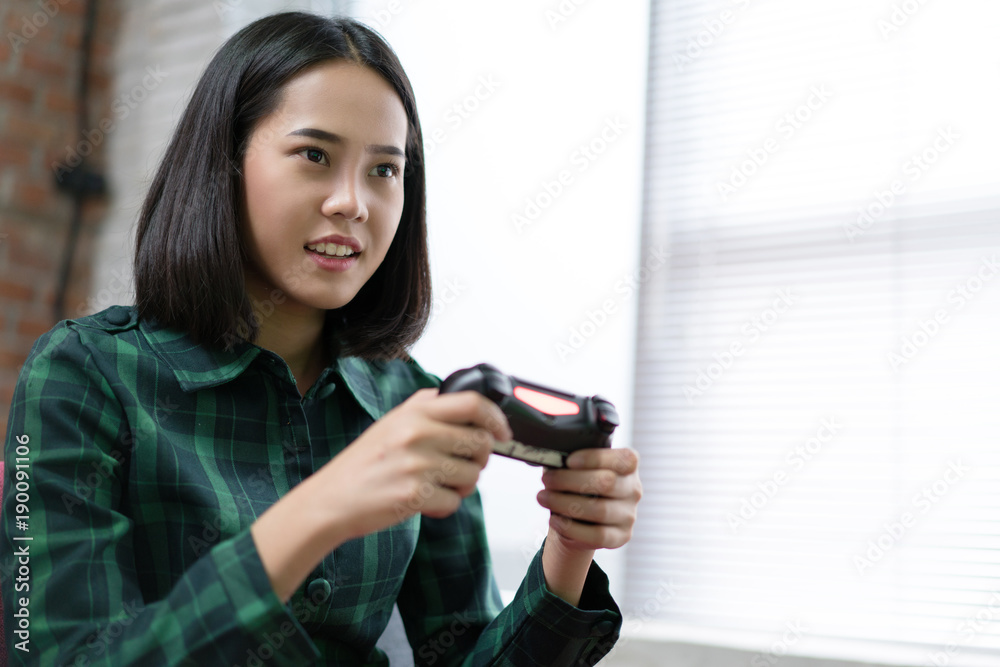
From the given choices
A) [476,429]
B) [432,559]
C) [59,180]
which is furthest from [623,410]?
[59,180]

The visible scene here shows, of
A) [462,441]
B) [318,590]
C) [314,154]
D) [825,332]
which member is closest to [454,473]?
[462,441]

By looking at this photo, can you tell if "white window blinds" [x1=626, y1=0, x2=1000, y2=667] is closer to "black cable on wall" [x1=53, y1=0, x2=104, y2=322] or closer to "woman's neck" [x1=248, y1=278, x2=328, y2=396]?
"woman's neck" [x1=248, y1=278, x2=328, y2=396]

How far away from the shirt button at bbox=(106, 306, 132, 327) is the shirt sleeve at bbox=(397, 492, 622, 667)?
0.44 metres

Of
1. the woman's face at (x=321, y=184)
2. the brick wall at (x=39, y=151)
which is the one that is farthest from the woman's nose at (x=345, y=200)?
the brick wall at (x=39, y=151)

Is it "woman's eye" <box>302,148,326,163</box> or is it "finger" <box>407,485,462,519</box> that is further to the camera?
"woman's eye" <box>302,148,326,163</box>

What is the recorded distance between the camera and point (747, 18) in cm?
157

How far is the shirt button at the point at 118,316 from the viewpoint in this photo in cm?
89

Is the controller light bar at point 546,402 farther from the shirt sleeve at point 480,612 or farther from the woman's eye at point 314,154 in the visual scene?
the woman's eye at point 314,154

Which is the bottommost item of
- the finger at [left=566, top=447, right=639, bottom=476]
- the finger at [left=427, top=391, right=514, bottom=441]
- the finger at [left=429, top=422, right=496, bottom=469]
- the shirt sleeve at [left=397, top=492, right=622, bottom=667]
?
the shirt sleeve at [left=397, top=492, right=622, bottom=667]

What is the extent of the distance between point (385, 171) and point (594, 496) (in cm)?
45

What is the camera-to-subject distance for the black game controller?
0.67m

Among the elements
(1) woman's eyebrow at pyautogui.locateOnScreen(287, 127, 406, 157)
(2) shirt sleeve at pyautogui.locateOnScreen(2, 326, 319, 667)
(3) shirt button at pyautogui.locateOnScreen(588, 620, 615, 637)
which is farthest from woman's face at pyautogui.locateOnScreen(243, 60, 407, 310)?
(3) shirt button at pyautogui.locateOnScreen(588, 620, 615, 637)

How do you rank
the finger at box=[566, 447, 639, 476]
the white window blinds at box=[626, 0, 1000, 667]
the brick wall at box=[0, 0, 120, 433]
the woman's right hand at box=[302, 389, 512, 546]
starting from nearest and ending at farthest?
the woman's right hand at box=[302, 389, 512, 546] < the finger at box=[566, 447, 639, 476] < the white window blinds at box=[626, 0, 1000, 667] < the brick wall at box=[0, 0, 120, 433]

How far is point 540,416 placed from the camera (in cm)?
70
